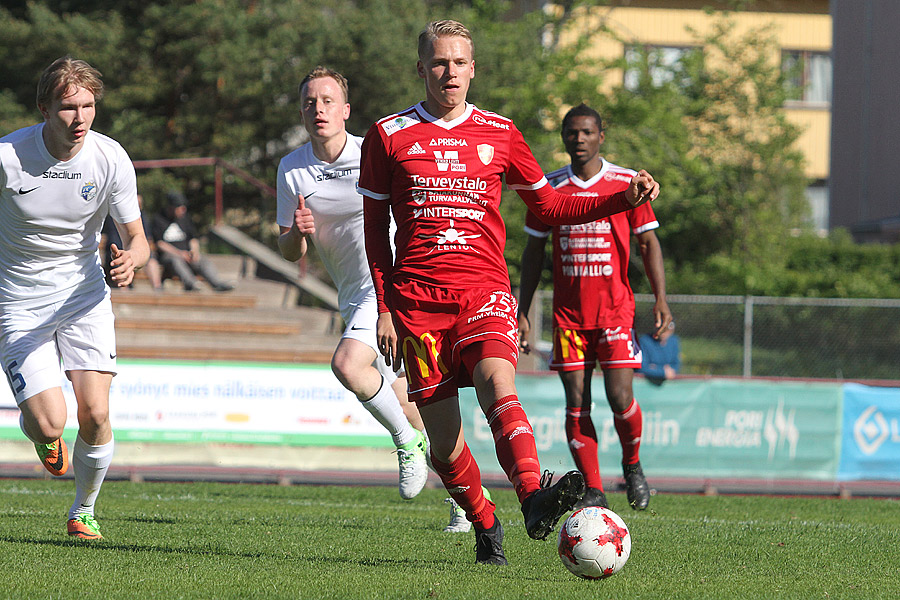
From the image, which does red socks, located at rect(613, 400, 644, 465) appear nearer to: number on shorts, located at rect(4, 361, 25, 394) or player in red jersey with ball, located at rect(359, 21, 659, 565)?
player in red jersey with ball, located at rect(359, 21, 659, 565)

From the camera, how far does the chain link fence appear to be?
1769cm

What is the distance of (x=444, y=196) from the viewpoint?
16.5ft

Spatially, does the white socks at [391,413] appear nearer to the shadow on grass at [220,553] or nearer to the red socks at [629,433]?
the shadow on grass at [220,553]

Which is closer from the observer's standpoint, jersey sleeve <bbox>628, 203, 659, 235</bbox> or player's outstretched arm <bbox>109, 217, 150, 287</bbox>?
player's outstretched arm <bbox>109, 217, 150, 287</bbox>

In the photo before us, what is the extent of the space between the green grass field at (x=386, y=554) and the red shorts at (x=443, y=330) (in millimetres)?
874

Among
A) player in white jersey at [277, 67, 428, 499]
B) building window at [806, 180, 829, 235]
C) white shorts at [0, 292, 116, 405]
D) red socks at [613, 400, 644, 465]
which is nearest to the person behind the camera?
white shorts at [0, 292, 116, 405]

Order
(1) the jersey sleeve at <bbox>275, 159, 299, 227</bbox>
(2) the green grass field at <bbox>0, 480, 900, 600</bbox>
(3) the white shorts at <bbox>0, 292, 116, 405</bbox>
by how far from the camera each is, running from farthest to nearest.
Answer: (1) the jersey sleeve at <bbox>275, 159, 299, 227</bbox>, (3) the white shorts at <bbox>0, 292, 116, 405</bbox>, (2) the green grass field at <bbox>0, 480, 900, 600</bbox>

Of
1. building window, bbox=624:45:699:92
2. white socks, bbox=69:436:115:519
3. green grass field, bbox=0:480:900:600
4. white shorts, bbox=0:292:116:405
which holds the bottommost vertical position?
green grass field, bbox=0:480:900:600

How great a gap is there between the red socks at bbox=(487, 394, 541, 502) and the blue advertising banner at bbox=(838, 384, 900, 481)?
27.6ft

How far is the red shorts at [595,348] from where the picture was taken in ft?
→ 24.7

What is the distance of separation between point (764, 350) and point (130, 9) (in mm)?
14872

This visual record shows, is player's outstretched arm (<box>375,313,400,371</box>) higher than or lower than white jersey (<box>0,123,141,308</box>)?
lower

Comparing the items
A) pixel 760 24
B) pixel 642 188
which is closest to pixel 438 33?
pixel 642 188

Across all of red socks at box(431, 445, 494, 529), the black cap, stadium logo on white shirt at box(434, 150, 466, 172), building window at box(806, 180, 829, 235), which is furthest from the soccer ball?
building window at box(806, 180, 829, 235)
